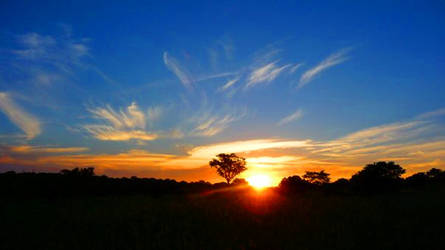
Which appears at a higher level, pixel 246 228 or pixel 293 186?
pixel 293 186

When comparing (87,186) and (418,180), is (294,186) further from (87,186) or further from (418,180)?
(418,180)

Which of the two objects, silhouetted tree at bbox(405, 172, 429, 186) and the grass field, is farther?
silhouetted tree at bbox(405, 172, 429, 186)

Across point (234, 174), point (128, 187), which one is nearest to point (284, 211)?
point (128, 187)

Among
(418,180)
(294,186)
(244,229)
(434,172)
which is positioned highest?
(434,172)

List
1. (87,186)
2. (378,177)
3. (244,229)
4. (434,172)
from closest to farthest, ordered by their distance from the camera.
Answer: (244,229) < (87,186) < (378,177) < (434,172)

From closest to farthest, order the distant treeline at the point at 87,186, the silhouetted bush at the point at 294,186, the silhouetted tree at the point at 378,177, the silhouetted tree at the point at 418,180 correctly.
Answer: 1. the silhouetted bush at the point at 294,186
2. the distant treeline at the point at 87,186
3. the silhouetted tree at the point at 378,177
4. the silhouetted tree at the point at 418,180

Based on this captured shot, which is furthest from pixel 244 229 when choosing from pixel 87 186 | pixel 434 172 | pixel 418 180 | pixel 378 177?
pixel 434 172

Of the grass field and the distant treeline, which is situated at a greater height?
the distant treeline

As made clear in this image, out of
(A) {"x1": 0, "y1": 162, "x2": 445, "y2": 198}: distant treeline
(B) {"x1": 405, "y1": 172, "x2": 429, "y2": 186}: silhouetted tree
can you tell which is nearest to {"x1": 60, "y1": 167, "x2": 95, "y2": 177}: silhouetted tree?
(A) {"x1": 0, "y1": 162, "x2": 445, "y2": 198}: distant treeline

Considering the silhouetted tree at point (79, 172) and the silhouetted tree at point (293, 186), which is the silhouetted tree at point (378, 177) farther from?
the silhouetted tree at point (79, 172)

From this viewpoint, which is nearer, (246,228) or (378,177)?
(246,228)

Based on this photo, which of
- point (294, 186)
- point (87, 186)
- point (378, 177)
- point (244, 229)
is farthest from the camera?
point (378, 177)

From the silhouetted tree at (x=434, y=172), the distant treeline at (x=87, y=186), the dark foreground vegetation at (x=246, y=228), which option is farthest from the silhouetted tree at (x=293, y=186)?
the silhouetted tree at (x=434, y=172)

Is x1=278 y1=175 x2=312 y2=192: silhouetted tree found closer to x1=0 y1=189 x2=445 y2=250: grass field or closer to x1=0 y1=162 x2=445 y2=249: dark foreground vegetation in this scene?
x1=0 y1=162 x2=445 y2=249: dark foreground vegetation
